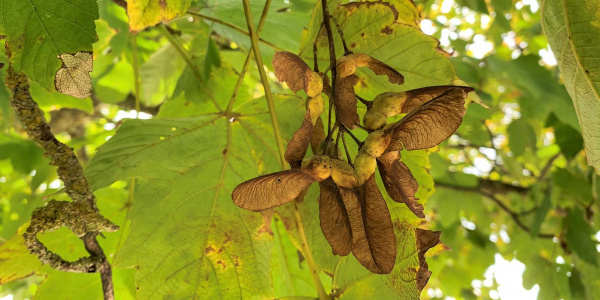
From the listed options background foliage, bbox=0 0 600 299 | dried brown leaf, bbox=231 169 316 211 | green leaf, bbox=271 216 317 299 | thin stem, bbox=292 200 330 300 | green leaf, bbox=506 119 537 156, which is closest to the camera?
dried brown leaf, bbox=231 169 316 211

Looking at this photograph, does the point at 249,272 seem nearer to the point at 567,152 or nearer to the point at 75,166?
the point at 75,166

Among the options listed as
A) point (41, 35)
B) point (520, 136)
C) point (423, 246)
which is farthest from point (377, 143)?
point (520, 136)

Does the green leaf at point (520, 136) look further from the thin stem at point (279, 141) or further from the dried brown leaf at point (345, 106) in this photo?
the dried brown leaf at point (345, 106)

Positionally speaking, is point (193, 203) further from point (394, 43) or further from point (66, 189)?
point (394, 43)

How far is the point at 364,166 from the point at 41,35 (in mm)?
424

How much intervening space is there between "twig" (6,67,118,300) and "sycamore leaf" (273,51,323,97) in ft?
1.18

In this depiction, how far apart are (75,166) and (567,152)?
168cm

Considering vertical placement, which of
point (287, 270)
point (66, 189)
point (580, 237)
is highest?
point (66, 189)

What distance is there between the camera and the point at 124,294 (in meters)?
0.98

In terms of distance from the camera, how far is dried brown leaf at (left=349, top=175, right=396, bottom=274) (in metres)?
0.55

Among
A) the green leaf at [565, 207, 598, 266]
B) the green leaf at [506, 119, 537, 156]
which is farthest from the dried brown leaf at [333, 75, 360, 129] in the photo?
the green leaf at [506, 119, 537, 156]

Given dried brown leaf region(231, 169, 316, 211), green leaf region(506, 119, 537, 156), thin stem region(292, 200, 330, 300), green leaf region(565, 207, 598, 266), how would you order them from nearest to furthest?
dried brown leaf region(231, 169, 316, 211) < thin stem region(292, 200, 330, 300) < green leaf region(565, 207, 598, 266) < green leaf region(506, 119, 537, 156)

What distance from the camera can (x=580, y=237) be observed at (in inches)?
69.5

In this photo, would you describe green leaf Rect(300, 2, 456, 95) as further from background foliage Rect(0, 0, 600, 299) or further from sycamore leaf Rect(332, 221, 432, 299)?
sycamore leaf Rect(332, 221, 432, 299)
